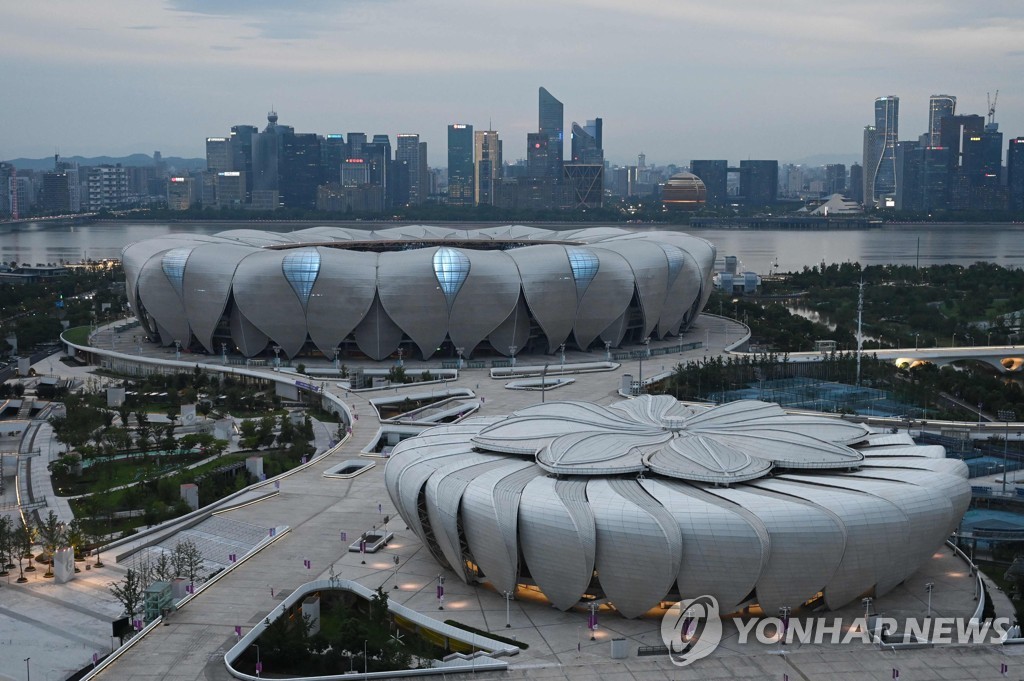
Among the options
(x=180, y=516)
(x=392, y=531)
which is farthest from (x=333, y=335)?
(x=392, y=531)

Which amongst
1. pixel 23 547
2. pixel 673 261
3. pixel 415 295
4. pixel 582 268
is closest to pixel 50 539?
pixel 23 547

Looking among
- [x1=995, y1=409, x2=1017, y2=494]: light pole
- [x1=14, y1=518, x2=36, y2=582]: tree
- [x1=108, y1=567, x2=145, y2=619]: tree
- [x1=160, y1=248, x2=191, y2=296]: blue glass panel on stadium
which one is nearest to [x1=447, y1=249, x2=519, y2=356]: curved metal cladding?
[x1=160, y1=248, x2=191, y2=296]: blue glass panel on stadium

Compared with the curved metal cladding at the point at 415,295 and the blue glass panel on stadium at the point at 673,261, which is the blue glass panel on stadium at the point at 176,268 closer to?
the curved metal cladding at the point at 415,295

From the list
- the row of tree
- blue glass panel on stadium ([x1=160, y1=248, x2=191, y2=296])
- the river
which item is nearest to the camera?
the row of tree

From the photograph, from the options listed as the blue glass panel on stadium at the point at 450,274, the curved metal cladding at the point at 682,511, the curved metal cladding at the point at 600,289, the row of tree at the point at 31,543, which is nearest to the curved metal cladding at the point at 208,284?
the blue glass panel on stadium at the point at 450,274

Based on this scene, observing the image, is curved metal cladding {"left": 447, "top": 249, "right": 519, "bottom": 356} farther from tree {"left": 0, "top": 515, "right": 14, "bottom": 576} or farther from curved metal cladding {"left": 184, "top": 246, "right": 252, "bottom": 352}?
tree {"left": 0, "top": 515, "right": 14, "bottom": 576}

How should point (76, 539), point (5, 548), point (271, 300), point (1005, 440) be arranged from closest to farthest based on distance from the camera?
point (5, 548) < point (76, 539) < point (1005, 440) < point (271, 300)

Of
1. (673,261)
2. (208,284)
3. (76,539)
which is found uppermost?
(673,261)

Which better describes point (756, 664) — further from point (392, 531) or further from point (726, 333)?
point (726, 333)

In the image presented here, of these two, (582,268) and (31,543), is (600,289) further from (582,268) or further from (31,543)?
(31,543)
